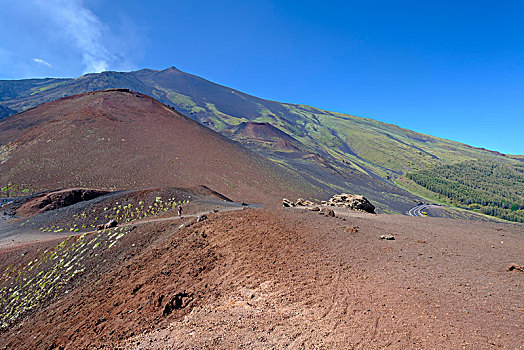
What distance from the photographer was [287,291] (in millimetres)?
6375

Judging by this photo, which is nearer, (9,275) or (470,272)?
(470,272)

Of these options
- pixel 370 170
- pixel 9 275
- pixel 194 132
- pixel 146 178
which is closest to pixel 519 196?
pixel 370 170

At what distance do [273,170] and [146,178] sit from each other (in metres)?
21.9

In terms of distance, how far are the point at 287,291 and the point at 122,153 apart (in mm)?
35273

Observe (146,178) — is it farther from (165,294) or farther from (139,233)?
(165,294)

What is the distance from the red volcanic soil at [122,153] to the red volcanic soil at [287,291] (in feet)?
63.4

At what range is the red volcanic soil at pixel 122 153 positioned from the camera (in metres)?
29.0

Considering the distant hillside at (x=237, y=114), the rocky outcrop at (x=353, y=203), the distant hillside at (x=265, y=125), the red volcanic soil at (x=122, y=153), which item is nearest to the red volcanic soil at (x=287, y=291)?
the rocky outcrop at (x=353, y=203)

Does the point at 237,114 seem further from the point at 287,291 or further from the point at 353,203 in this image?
the point at 287,291

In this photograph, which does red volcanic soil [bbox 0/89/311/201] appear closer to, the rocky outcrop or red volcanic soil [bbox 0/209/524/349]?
the rocky outcrop

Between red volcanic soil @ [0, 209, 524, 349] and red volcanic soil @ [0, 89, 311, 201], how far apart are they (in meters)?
19.3

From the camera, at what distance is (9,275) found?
1169 cm

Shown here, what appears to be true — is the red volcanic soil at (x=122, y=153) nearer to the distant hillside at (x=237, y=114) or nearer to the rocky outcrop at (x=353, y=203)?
the rocky outcrop at (x=353, y=203)

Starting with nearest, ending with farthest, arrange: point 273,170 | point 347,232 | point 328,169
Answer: point 347,232
point 273,170
point 328,169
